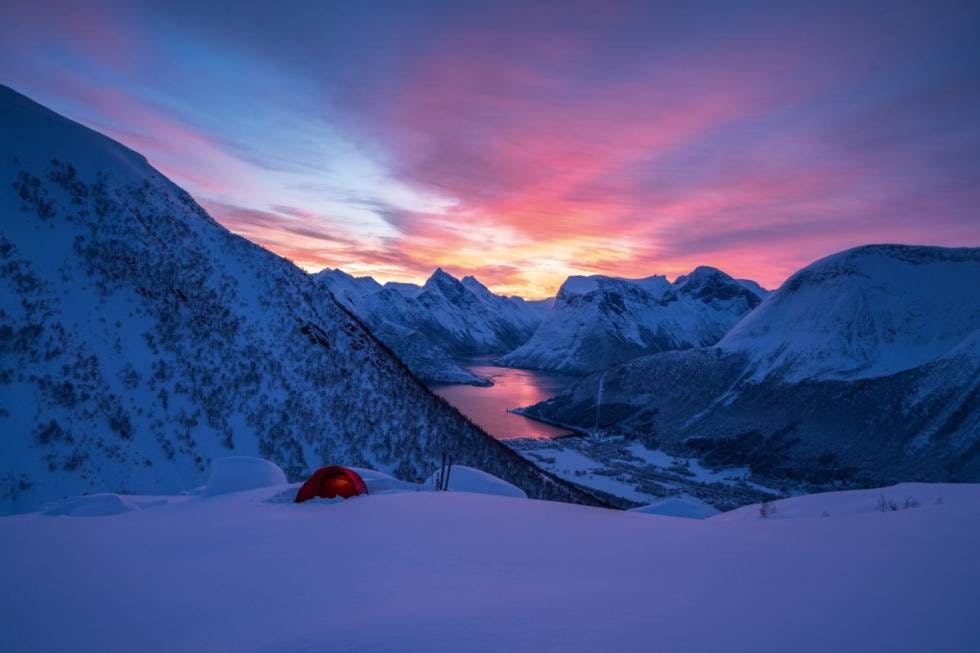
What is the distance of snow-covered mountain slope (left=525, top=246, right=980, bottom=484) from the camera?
5512 cm

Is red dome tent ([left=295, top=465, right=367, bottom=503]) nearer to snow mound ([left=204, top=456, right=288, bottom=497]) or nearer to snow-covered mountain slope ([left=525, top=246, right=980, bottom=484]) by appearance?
snow mound ([left=204, top=456, right=288, bottom=497])

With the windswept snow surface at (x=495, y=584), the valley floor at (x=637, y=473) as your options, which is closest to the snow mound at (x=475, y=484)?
the windswept snow surface at (x=495, y=584)

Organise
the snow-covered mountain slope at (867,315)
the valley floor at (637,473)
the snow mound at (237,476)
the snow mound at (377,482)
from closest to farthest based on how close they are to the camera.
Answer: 1. the snow mound at (237,476)
2. the snow mound at (377,482)
3. the valley floor at (637,473)
4. the snow-covered mountain slope at (867,315)

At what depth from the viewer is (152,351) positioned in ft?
68.1

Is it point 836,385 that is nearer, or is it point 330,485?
point 330,485

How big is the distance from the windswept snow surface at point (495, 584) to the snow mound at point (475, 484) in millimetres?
5932

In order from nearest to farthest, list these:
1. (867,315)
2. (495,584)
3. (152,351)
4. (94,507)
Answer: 1. (495,584)
2. (94,507)
3. (152,351)
4. (867,315)

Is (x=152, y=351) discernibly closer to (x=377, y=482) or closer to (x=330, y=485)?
(x=377, y=482)

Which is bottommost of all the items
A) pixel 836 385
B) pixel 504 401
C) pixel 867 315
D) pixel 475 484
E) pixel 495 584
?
pixel 504 401

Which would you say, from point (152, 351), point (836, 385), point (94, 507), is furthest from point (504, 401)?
point (94, 507)

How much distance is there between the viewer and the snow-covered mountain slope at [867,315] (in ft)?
242

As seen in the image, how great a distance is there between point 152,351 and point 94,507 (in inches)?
515

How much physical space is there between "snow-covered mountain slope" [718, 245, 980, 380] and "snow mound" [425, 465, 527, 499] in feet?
251

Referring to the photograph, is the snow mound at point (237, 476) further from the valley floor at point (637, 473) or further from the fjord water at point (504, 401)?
the fjord water at point (504, 401)
